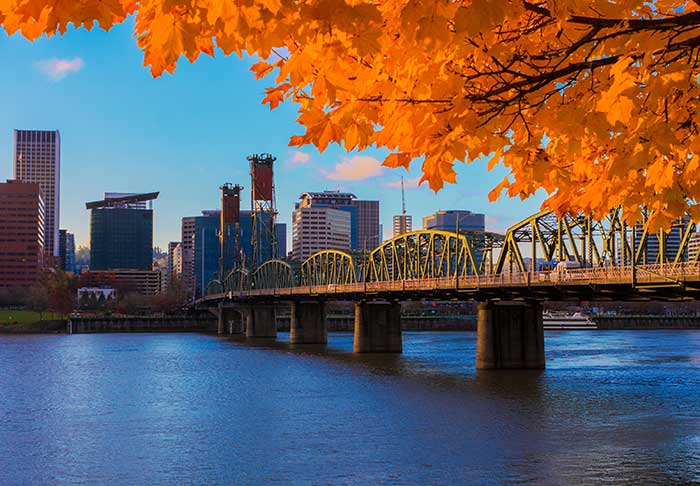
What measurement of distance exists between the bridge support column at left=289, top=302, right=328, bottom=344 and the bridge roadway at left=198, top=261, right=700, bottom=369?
1558cm

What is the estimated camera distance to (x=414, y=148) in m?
8.12

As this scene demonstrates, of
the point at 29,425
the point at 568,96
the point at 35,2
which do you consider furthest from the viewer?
the point at 29,425

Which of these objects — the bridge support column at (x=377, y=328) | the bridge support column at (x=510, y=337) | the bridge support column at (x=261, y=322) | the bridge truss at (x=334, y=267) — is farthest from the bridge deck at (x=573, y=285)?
the bridge support column at (x=261, y=322)

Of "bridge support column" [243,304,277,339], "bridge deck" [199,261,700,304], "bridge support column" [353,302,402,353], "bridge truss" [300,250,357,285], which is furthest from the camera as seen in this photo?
"bridge support column" [243,304,277,339]

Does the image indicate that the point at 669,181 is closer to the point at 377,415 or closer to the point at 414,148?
the point at 414,148

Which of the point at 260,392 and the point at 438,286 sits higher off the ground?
the point at 438,286

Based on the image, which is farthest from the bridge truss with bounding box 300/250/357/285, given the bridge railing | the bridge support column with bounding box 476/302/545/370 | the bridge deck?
the bridge support column with bounding box 476/302/545/370

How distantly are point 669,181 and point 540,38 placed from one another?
75.2 inches

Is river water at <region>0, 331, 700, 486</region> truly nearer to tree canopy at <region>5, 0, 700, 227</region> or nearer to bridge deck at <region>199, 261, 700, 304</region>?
bridge deck at <region>199, 261, 700, 304</region>

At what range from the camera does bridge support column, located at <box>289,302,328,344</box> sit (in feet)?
456

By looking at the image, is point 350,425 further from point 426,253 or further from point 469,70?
point 426,253

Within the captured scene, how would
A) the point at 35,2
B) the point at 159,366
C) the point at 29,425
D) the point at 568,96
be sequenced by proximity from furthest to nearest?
1. the point at 159,366
2. the point at 29,425
3. the point at 568,96
4. the point at 35,2

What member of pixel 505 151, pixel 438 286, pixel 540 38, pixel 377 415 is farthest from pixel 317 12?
pixel 438 286

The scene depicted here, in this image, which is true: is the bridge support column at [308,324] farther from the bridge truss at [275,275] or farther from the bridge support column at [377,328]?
the bridge truss at [275,275]
